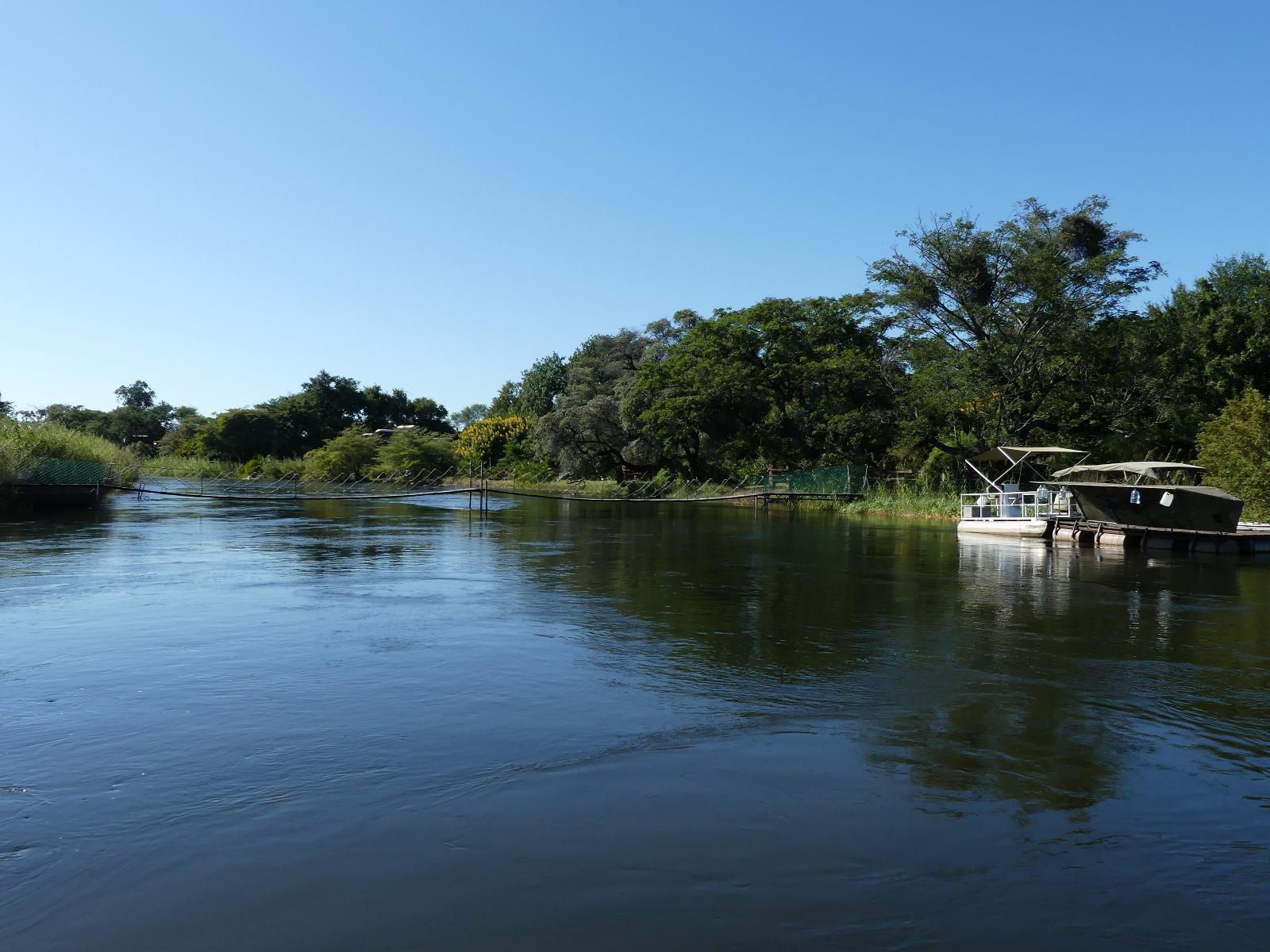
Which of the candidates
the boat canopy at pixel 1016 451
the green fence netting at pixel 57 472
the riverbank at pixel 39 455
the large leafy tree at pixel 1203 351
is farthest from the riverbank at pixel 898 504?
the riverbank at pixel 39 455

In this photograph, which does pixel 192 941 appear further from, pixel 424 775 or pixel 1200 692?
pixel 1200 692

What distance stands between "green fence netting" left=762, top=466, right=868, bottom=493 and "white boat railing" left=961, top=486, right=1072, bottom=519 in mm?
14440

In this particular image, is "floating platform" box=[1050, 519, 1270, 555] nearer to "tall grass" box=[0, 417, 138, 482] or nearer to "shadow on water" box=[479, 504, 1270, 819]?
"shadow on water" box=[479, 504, 1270, 819]

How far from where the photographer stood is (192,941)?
13.8ft

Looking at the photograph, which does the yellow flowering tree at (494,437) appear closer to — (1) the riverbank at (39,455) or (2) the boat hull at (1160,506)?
(1) the riverbank at (39,455)

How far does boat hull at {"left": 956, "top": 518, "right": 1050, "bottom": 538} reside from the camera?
27672 mm

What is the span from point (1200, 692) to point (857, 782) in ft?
16.1

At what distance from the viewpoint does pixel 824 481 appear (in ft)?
156

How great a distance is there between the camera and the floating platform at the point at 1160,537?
76.8 ft

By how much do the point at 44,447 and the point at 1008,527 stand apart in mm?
36397

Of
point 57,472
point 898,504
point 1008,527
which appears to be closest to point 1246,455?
point 1008,527

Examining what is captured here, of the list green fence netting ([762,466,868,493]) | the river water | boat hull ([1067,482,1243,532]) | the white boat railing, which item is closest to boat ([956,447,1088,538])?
the white boat railing

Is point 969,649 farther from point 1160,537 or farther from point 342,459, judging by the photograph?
point 342,459

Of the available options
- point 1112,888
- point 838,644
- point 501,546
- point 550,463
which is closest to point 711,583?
point 838,644
